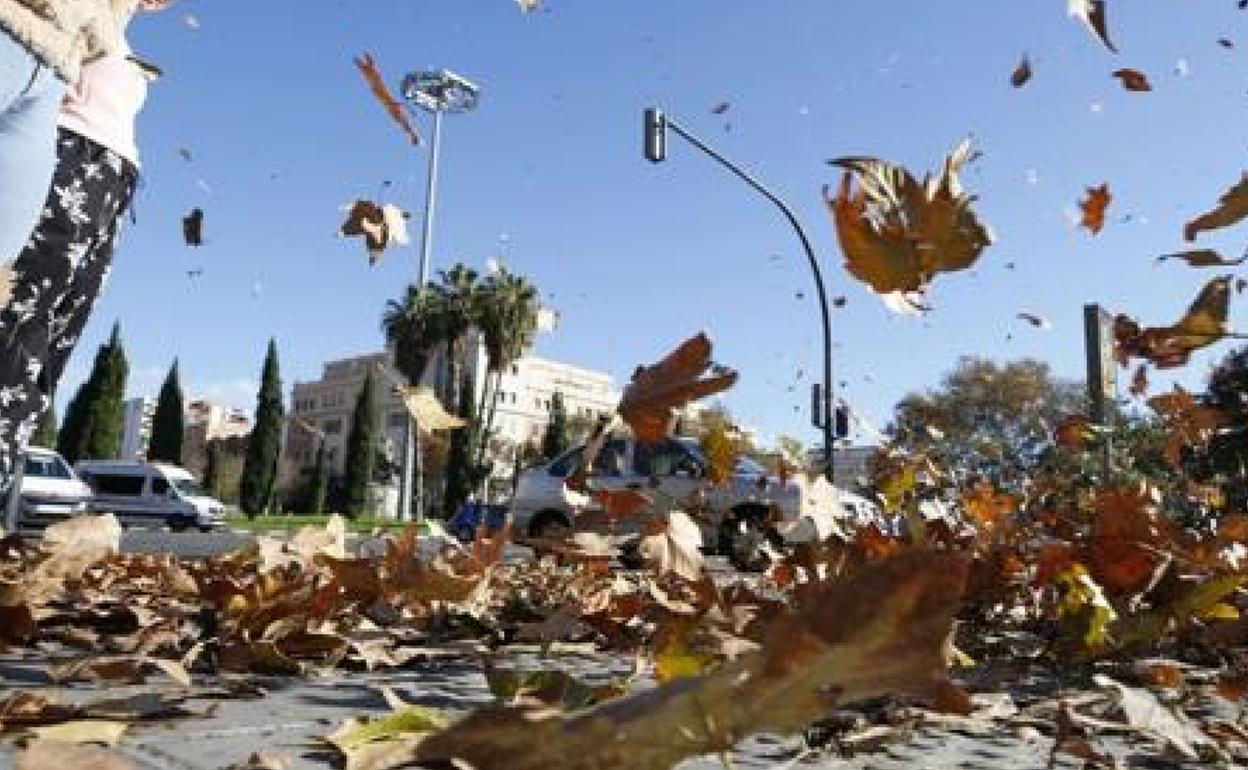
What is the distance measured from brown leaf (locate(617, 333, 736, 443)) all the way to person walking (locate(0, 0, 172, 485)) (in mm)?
1279

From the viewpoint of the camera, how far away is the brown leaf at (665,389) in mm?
1640

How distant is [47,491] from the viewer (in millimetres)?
22859

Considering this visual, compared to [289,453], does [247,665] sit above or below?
below

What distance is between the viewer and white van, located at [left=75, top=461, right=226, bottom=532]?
34.8 metres

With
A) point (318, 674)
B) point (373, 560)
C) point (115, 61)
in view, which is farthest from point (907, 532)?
point (115, 61)

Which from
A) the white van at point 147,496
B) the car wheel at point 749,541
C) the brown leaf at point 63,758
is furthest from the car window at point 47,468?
the brown leaf at point 63,758

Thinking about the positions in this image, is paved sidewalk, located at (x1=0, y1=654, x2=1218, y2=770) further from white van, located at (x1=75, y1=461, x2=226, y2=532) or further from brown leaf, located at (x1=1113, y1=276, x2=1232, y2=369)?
white van, located at (x1=75, y1=461, x2=226, y2=532)

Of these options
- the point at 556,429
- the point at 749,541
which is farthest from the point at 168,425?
the point at 749,541

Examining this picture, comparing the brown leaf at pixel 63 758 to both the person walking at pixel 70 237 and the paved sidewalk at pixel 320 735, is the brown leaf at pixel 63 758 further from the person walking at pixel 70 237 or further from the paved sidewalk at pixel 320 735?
the person walking at pixel 70 237

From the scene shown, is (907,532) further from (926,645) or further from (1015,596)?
(926,645)

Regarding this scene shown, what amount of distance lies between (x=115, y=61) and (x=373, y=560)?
4.06ft

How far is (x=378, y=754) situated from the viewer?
1.09 metres

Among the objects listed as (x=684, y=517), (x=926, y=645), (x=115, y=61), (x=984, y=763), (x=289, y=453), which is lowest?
A: (x=984, y=763)

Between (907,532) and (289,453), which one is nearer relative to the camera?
(907,532)
